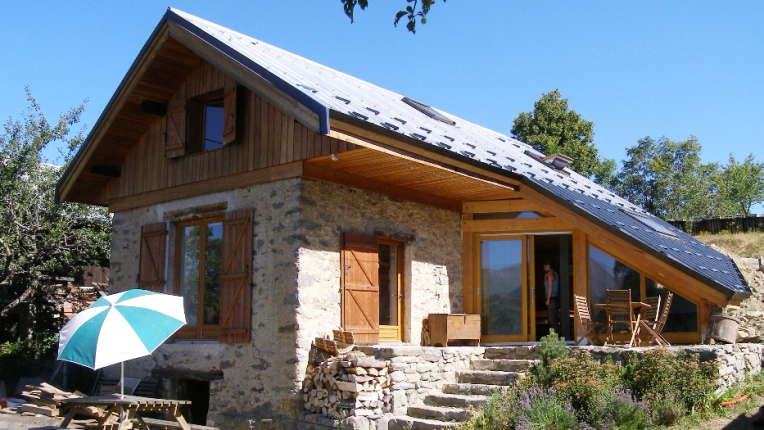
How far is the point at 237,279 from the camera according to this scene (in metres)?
10.4

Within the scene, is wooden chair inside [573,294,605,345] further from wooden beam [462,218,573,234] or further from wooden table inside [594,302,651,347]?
wooden beam [462,218,573,234]

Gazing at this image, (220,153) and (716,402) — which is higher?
(220,153)

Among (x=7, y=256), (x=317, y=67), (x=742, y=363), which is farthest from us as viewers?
(x=7, y=256)

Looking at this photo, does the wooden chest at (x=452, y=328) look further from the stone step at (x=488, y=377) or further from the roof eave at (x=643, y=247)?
the roof eave at (x=643, y=247)

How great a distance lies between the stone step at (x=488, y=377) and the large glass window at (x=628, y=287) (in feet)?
8.90

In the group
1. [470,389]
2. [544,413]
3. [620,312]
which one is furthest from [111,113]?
[620,312]

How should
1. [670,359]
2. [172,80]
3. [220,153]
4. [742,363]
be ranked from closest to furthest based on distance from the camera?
[670,359], [742,363], [220,153], [172,80]

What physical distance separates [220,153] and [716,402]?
7436mm

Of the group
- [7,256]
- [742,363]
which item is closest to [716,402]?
[742,363]

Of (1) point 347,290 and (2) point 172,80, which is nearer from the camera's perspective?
(1) point 347,290

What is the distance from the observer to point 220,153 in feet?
36.0

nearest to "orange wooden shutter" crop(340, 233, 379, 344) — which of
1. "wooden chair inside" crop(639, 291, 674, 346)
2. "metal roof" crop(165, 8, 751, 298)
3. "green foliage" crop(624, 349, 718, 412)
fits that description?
"metal roof" crop(165, 8, 751, 298)

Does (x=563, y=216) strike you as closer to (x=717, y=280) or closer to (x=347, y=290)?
(x=717, y=280)

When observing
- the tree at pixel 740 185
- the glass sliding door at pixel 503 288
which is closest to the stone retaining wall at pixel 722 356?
the glass sliding door at pixel 503 288
